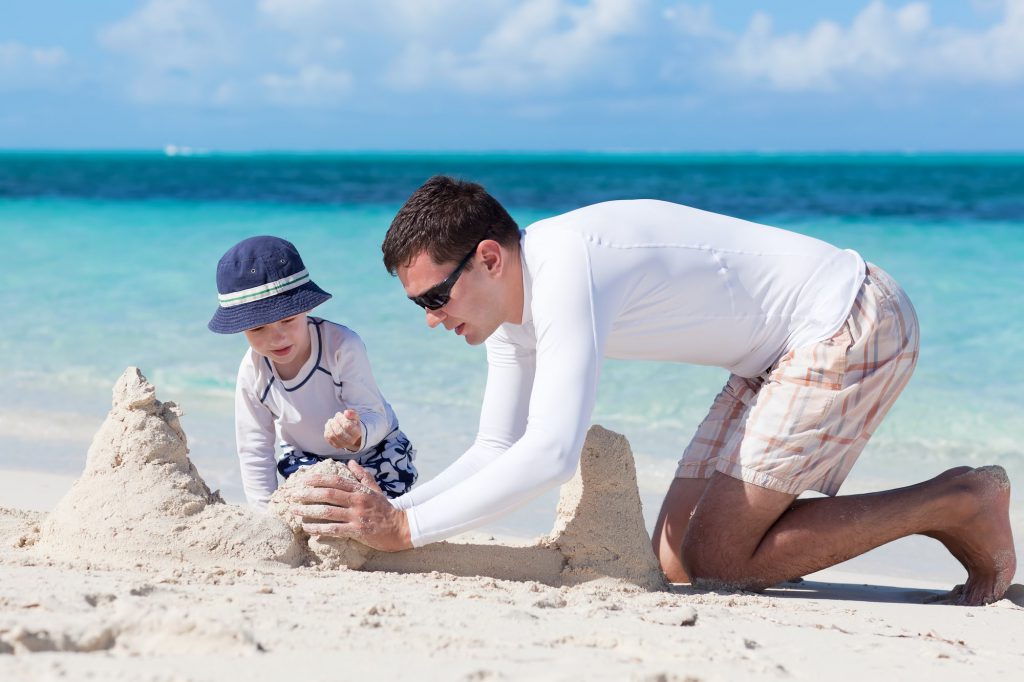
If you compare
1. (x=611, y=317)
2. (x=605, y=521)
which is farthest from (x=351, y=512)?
(x=611, y=317)

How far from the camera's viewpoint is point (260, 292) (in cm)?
320

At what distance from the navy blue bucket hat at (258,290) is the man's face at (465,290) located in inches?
21.6

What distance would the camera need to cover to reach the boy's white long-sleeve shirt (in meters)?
3.39

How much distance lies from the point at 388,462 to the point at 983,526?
1764 mm

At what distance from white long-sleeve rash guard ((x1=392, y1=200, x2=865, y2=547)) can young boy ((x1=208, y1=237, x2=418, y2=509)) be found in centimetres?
47

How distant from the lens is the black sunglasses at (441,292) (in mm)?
2697

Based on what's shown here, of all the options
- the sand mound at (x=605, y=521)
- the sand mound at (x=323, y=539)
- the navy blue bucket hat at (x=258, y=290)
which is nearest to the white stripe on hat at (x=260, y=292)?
the navy blue bucket hat at (x=258, y=290)

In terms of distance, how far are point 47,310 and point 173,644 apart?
25.5ft

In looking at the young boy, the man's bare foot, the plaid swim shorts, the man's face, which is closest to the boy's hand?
the young boy

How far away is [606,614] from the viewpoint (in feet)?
8.16

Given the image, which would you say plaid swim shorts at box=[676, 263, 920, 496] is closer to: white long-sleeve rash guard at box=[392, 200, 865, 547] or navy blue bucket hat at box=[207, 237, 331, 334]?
white long-sleeve rash guard at box=[392, 200, 865, 547]

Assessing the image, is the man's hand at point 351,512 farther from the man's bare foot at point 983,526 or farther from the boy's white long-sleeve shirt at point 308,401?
the man's bare foot at point 983,526

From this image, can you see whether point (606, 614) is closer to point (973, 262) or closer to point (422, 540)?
point (422, 540)

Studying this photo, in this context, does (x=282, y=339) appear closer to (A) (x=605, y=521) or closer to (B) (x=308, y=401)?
(B) (x=308, y=401)
